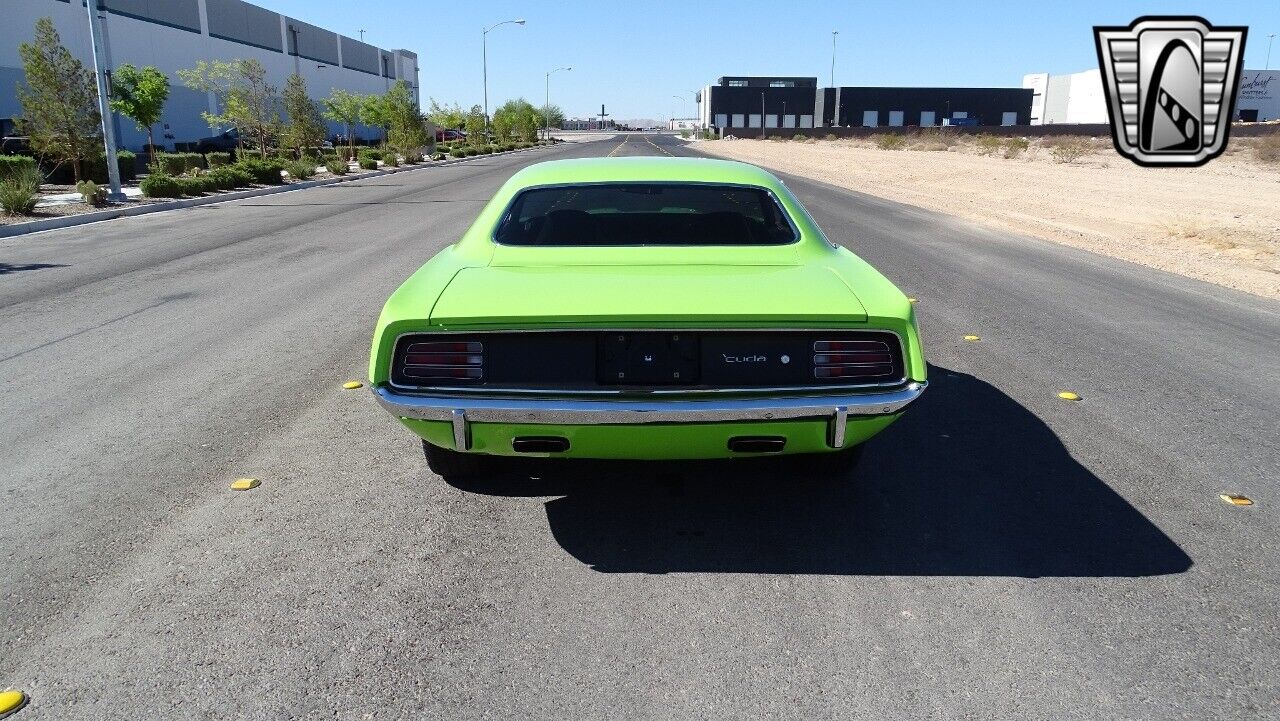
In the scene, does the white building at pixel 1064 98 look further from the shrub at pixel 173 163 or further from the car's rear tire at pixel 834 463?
the car's rear tire at pixel 834 463

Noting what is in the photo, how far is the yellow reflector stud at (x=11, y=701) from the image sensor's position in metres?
2.43

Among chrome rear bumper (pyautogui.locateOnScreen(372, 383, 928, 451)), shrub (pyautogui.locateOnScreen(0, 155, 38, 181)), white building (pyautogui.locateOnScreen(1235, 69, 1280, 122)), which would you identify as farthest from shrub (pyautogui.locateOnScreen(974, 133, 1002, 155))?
white building (pyautogui.locateOnScreen(1235, 69, 1280, 122))

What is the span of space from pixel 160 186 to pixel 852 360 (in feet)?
74.4

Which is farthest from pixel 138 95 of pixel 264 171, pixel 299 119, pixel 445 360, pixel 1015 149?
pixel 1015 149

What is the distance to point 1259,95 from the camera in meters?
108

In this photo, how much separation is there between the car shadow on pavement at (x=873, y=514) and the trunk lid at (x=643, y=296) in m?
0.92

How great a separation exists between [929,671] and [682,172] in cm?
287

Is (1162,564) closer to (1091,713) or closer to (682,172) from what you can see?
(1091,713)

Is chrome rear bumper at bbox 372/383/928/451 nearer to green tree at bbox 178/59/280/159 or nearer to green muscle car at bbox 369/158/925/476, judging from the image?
green muscle car at bbox 369/158/925/476

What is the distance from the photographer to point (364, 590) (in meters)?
3.09

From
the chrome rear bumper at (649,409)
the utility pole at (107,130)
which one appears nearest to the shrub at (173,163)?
the utility pole at (107,130)

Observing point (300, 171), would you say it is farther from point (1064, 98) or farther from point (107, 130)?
point (1064, 98)

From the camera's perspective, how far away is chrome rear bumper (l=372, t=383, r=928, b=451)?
3066 mm

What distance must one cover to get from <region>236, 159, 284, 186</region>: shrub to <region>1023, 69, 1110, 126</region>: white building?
370ft
